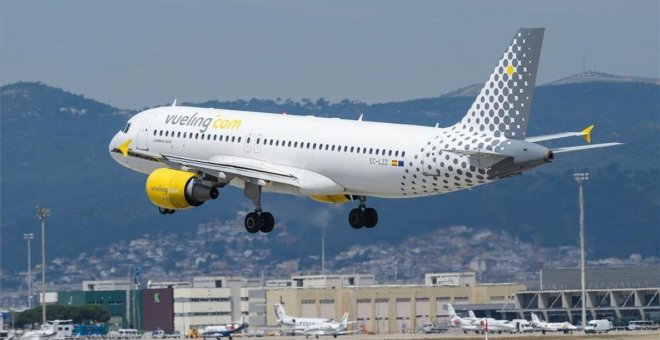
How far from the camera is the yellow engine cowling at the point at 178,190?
3172 inches

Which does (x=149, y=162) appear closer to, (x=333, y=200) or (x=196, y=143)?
(x=196, y=143)

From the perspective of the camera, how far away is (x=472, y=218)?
160000 mm

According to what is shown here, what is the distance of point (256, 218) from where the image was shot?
8069 cm

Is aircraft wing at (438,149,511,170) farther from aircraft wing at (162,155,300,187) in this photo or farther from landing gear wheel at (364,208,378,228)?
aircraft wing at (162,155,300,187)

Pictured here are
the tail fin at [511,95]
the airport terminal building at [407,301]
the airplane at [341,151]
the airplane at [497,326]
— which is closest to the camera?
the airplane at [341,151]

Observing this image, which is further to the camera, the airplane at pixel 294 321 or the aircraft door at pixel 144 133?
the airplane at pixel 294 321

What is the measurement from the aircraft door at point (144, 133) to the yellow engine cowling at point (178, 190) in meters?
4.64

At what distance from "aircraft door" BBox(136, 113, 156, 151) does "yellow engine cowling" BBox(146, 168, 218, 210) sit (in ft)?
15.2

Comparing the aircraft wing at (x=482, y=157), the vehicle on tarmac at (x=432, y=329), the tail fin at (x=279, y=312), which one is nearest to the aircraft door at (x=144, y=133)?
the aircraft wing at (x=482, y=157)

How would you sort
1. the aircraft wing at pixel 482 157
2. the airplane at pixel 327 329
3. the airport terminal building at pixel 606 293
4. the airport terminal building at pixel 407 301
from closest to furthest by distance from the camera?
the aircraft wing at pixel 482 157 → the airplane at pixel 327 329 → the airport terminal building at pixel 606 293 → the airport terminal building at pixel 407 301

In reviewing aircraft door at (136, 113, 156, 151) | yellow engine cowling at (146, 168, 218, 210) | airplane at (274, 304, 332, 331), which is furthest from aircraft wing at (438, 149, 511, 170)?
airplane at (274, 304, 332, 331)

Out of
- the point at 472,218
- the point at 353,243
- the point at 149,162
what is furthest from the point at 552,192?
the point at 149,162

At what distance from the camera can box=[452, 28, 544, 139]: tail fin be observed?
243 feet

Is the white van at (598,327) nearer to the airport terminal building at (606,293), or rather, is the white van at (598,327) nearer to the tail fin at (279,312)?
the airport terminal building at (606,293)
